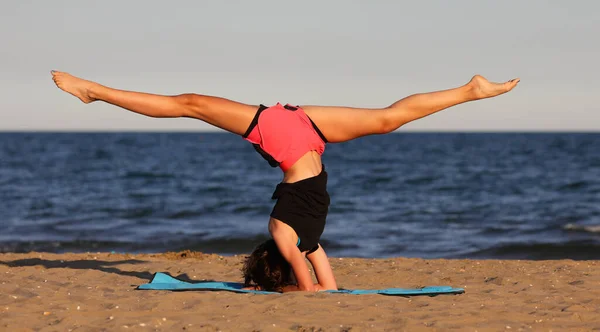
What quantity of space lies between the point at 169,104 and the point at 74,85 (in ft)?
2.78

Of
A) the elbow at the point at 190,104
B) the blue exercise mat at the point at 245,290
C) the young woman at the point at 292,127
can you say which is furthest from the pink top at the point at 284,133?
the blue exercise mat at the point at 245,290

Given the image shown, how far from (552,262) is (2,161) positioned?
134 ft

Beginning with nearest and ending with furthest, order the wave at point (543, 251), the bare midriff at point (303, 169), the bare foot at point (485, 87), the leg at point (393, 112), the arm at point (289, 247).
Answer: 1. the leg at point (393, 112)
2. the bare foot at point (485, 87)
3. the arm at point (289, 247)
4. the bare midriff at point (303, 169)
5. the wave at point (543, 251)

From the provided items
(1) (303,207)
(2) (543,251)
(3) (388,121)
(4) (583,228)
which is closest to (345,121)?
(3) (388,121)

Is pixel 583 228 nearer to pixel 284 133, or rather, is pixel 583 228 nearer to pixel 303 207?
pixel 303 207

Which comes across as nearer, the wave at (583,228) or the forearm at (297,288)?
the forearm at (297,288)

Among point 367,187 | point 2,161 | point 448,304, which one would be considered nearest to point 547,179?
point 367,187

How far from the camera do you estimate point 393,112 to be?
649cm

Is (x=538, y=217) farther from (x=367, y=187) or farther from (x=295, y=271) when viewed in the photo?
(x=295, y=271)

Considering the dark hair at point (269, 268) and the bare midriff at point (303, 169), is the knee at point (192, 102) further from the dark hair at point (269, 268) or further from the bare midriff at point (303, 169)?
the dark hair at point (269, 268)

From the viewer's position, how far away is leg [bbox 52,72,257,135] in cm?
639

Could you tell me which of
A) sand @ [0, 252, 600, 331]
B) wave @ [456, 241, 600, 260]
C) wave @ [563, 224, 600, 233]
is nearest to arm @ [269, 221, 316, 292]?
sand @ [0, 252, 600, 331]

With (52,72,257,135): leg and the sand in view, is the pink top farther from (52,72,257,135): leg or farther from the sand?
the sand

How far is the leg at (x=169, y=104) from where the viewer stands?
21.0 feet
